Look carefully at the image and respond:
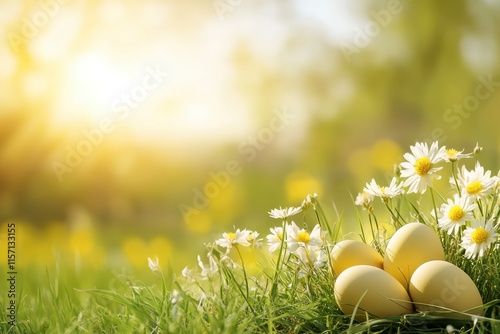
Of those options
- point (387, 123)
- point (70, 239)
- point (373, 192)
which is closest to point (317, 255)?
point (373, 192)

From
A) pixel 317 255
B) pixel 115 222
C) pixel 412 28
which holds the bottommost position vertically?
pixel 115 222

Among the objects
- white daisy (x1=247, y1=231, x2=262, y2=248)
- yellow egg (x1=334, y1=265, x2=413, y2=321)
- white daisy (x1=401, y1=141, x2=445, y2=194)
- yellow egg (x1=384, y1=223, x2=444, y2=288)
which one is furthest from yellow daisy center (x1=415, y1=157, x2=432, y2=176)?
white daisy (x1=247, y1=231, x2=262, y2=248)

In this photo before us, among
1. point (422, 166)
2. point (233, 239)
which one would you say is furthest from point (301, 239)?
point (422, 166)

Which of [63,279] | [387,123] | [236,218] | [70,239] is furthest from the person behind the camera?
[387,123]

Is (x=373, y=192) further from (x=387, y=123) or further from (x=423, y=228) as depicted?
(x=387, y=123)

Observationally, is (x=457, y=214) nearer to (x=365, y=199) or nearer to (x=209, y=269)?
(x=365, y=199)

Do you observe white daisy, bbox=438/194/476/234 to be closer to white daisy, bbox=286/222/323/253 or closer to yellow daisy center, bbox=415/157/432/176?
yellow daisy center, bbox=415/157/432/176

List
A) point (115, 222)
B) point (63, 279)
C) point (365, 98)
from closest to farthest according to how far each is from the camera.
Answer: point (63, 279), point (115, 222), point (365, 98)
